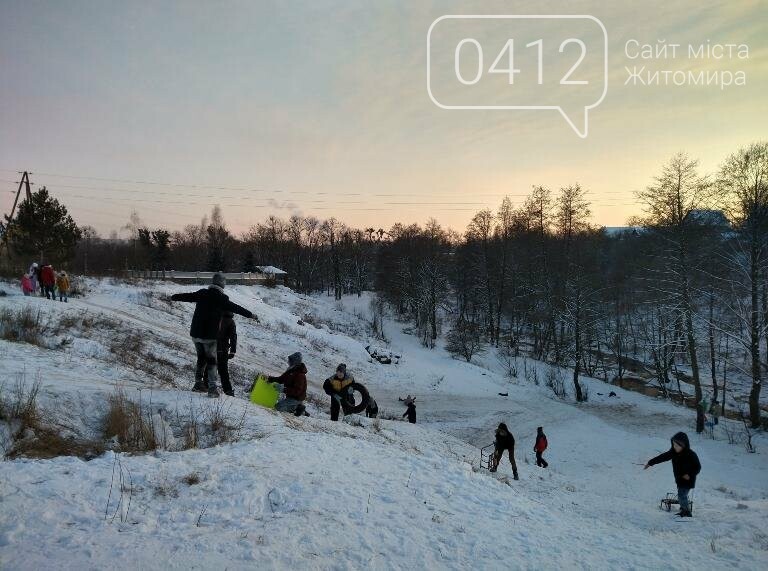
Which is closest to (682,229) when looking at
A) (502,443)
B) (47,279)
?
(502,443)

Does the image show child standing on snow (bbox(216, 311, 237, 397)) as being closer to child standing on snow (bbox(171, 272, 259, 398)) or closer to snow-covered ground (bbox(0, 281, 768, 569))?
child standing on snow (bbox(171, 272, 259, 398))

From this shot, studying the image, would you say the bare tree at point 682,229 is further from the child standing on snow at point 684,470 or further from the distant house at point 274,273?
the distant house at point 274,273

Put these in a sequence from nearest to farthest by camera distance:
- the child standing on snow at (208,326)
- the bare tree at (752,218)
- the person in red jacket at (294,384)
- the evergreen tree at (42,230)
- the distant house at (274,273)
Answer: the child standing on snow at (208,326), the person in red jacket at (294,384), the bare tree at (752,218), the evergreen tree at (42,230), the distant house at (274,273)

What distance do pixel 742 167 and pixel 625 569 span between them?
20358 mm

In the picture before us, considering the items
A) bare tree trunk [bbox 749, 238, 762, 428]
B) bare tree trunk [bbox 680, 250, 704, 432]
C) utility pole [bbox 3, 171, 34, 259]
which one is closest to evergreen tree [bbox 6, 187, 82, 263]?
utility pole [bbox 3, 171, 34, 259]

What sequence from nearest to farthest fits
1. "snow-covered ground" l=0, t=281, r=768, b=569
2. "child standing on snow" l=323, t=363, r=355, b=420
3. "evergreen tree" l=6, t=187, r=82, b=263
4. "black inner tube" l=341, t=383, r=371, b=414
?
"snow-covered ground" l=0, t=281, r=768, b=569, "child standing on snow" l=323, t=363, r=355, b=420, "black inner tube" l=341, t=383, r=371, b=414, "evergreen tree" l=6, t=187, r=82, b=263

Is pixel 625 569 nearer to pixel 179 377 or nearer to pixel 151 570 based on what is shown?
pixel 151 570

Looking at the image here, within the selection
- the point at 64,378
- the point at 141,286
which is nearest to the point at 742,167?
the point at 64,378

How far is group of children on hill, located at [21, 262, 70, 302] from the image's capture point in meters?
18.8

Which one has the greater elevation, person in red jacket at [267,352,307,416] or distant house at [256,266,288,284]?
distant house at [256,266,288,284]

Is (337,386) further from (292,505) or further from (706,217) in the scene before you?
(706,217)

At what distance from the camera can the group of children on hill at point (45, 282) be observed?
61.6 feet

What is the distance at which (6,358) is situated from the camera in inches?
328

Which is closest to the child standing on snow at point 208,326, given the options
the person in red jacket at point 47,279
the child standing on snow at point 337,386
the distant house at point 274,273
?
the child standing on snow at point 337,386
